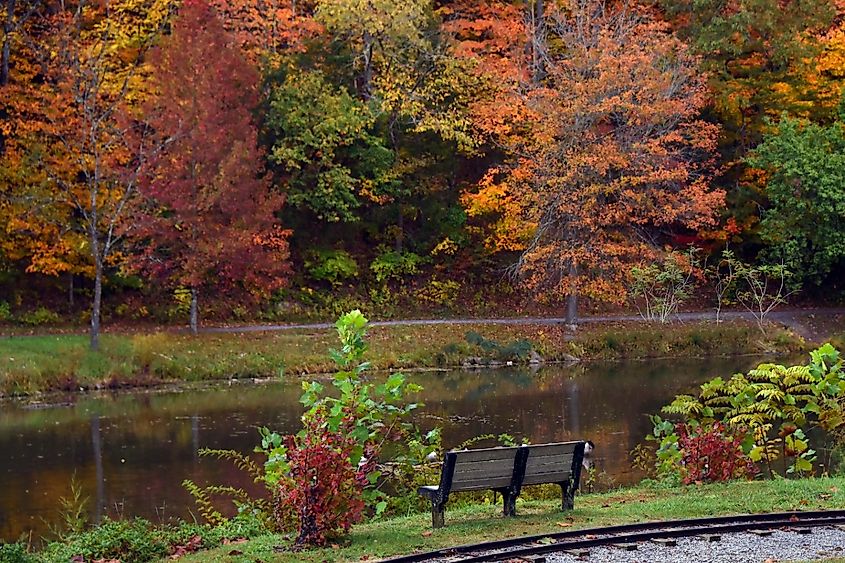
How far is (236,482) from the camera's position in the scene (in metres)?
19.0

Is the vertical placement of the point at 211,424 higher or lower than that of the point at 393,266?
lower

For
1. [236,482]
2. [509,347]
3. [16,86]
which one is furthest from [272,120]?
[236,482]

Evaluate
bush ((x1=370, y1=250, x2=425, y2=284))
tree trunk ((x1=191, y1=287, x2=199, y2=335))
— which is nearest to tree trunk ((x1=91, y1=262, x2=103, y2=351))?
tree trunk ((x1=191, y1=287, x2=199, y2=335))

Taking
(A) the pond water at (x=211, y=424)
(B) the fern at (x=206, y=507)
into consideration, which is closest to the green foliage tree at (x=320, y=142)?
(A) the pond water at (x=211, y=424)

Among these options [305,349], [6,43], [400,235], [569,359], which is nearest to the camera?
[305,349]

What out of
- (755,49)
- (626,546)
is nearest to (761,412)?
(626,546)

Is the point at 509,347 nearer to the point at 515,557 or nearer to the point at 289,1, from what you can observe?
the point at 289,1

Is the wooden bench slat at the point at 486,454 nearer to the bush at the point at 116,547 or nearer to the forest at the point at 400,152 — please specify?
the bush at the point at 116,547

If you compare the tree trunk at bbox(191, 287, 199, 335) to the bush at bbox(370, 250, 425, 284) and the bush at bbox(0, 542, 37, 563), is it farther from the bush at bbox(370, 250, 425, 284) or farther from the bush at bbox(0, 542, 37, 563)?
the bush at bbox(0, 542, 37, 563)

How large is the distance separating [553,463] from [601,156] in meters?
25.4

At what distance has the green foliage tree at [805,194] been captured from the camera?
39.3 metres

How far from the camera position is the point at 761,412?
1628cm

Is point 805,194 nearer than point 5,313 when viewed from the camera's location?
No

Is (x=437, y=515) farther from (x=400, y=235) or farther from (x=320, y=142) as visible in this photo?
(x=400, y=235)
